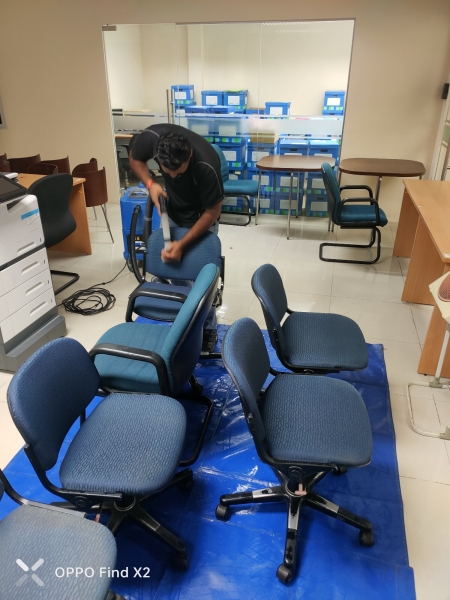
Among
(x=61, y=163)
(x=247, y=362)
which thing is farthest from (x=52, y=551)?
(x=61, y=163)

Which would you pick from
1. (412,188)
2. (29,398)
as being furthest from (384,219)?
(29,398)

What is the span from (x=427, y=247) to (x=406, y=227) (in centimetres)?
103

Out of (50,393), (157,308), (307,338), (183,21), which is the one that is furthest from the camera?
(183,21)

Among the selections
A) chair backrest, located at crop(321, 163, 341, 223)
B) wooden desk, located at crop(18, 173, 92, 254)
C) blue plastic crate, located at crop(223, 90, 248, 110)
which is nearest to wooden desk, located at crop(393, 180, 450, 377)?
chair backrest, located at crop(321, 163, 341, 223)

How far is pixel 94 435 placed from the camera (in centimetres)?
155

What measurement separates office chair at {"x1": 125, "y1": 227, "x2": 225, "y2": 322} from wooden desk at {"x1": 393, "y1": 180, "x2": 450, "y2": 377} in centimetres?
Answer: 130

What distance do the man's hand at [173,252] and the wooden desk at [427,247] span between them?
1463mm

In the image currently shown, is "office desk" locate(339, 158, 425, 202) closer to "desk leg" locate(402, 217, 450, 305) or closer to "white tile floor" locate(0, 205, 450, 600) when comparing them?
"white tile floor" locate(0, 205, 450, 600)

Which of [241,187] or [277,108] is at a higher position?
[277,108]

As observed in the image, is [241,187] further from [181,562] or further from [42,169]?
[181,562]

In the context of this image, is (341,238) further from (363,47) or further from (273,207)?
(363,47)

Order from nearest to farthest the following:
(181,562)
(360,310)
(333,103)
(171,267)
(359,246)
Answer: (181,562) → (171,267) → (360,310) → (359,246) → (333,103)

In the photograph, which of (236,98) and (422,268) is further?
(236,98)

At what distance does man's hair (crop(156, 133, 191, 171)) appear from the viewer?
88.4 inches
